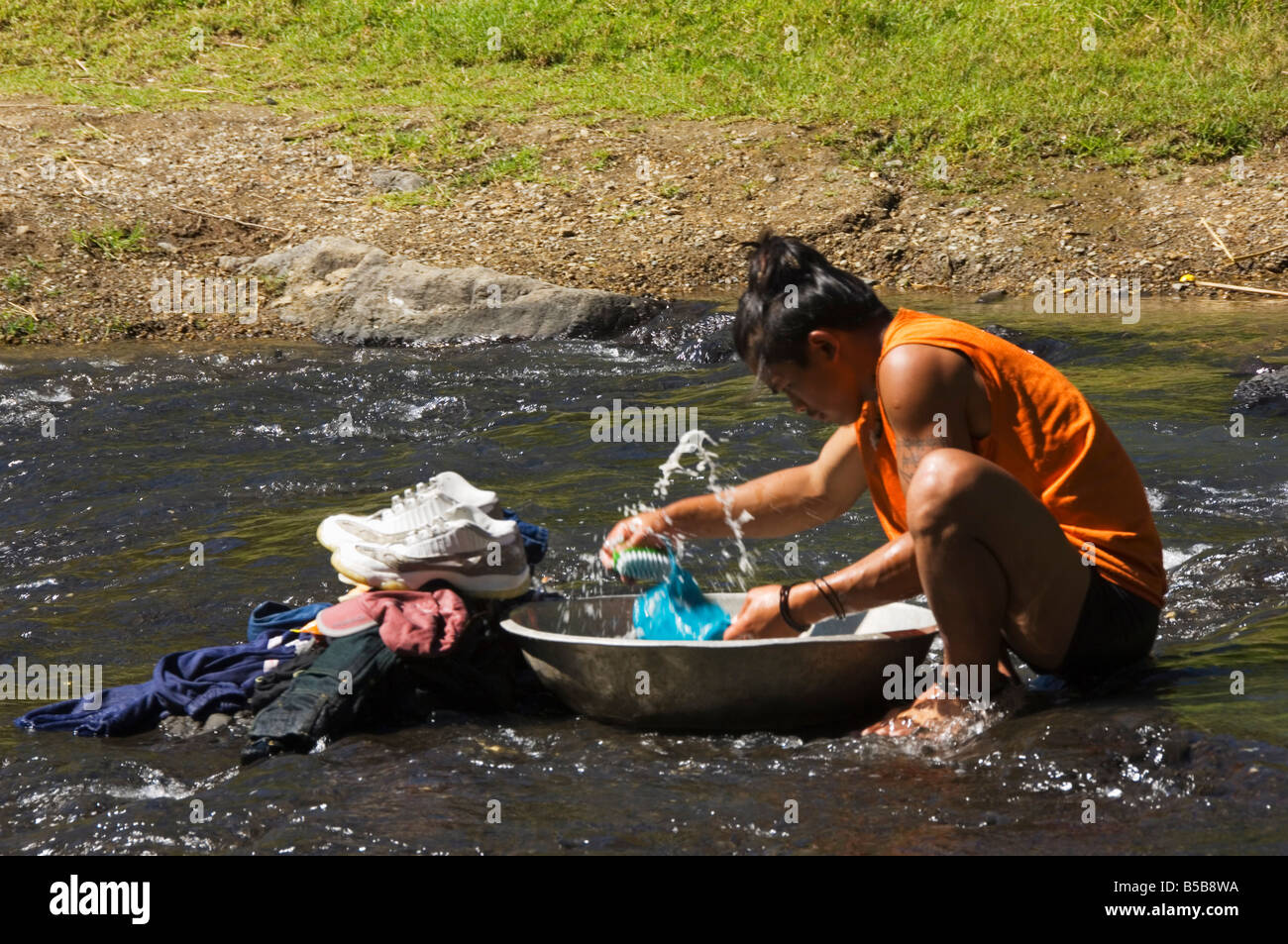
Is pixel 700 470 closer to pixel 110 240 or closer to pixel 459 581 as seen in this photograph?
pixel 459 581

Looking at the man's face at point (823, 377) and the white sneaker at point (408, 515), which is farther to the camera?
the white sneaker at point (408, 515)

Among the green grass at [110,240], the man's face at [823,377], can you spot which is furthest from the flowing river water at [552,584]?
the green grass at [110,240]

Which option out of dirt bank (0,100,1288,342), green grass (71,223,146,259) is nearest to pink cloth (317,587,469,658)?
dirt bank (0,100,1288,342)

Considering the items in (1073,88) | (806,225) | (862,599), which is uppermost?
(1073,88)

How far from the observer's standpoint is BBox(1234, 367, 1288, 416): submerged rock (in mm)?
6250

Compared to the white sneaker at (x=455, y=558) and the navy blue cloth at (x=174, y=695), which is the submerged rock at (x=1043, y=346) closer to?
the white sneaker at (x=455, y=558)

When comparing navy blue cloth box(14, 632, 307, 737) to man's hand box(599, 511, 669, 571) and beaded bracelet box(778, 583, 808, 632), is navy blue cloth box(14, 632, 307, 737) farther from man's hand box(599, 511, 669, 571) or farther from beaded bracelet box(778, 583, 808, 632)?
beaded bracelet box(778, 583, 808, 632)

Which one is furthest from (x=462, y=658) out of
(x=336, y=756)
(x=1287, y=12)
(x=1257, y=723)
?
(x=1287, y=12)

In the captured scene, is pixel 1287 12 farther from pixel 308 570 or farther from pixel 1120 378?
pixel 308 570

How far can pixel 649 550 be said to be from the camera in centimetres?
359

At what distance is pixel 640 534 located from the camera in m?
3.59

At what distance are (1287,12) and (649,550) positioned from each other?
11.2 meters

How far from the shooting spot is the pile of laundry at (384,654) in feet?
11.0

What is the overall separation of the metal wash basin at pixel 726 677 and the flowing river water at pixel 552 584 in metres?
0.07
